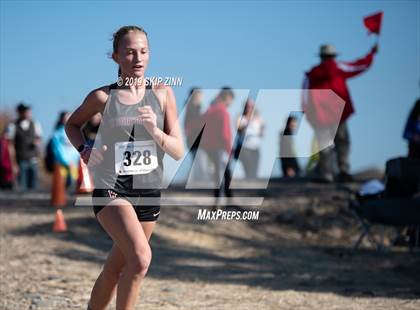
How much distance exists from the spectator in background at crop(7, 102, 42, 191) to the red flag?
7269mm

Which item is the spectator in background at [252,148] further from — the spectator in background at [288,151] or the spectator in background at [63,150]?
the spectator in background at [63,150]

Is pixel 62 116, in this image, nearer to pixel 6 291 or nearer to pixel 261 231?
pixel 261 231

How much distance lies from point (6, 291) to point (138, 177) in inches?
111

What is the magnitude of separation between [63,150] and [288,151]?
419 cm

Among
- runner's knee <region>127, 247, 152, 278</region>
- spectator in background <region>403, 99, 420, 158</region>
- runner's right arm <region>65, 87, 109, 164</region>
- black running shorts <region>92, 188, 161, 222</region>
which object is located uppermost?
runner's right arm <region>65, 87, 109, 164</region>

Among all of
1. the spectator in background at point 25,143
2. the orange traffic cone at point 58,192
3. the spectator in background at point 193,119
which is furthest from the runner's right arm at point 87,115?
the spectator in background at point 25,143

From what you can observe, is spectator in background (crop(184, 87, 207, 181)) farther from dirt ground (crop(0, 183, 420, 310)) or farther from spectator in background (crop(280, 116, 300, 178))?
spectator in background (crop(280, 116, 300, 178))

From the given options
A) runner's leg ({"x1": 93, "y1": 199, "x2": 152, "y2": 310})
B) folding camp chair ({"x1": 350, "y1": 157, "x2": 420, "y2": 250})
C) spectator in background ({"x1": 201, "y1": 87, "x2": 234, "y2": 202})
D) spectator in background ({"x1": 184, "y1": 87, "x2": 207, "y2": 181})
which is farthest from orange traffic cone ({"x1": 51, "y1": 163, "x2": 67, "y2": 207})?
runner's leg ({"x1": 93, "y1": 199, "x2": 152, "y2": 310})

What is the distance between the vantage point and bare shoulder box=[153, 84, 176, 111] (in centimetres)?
459

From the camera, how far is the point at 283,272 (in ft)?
27.5

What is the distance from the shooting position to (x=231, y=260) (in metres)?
9.20

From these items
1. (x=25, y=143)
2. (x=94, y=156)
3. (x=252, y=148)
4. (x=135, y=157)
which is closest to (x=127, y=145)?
(x=135, y=157)

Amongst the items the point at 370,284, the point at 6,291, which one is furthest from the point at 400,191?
the point at 6,291

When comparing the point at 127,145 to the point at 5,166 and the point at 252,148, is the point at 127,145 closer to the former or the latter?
the point at 252,148
